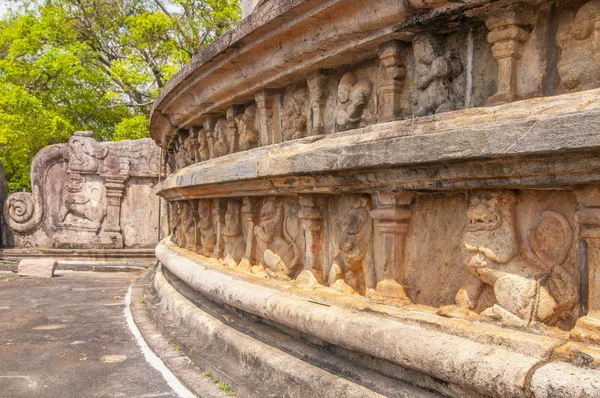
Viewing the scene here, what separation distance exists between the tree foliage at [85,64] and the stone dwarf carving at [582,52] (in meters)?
19.5

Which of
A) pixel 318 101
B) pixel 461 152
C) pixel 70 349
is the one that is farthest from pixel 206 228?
pixel 461 152

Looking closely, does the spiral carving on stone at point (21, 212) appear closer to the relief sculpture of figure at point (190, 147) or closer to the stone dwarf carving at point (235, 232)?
the relief sculpture of figure at point (190, 147)

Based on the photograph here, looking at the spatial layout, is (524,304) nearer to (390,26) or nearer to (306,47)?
(390,26)

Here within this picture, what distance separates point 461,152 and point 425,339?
786 mm

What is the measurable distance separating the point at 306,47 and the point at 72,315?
4.05 meters

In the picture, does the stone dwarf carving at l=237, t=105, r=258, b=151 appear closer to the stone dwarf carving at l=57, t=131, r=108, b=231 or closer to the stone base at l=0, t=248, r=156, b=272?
the stone base at l=0, t=248, r=156, b=272

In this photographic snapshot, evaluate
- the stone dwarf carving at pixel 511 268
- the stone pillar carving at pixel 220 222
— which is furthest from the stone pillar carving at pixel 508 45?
the stone pillar carving at pixel 220 222

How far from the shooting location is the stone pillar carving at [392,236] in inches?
101

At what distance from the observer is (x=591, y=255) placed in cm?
189

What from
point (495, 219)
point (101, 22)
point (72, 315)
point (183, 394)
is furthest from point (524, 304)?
point (101, 22)

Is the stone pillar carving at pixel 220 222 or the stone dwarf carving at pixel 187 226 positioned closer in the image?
the stone pillar carving at pixel 220 222

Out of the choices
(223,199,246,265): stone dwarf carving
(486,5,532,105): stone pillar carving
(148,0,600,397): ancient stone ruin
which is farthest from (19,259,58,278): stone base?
(486,5,532,105): stone pillar carving

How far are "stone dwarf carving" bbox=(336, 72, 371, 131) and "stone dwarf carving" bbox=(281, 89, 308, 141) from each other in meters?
0.42

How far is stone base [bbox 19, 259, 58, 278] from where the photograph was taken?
28.1 ft
